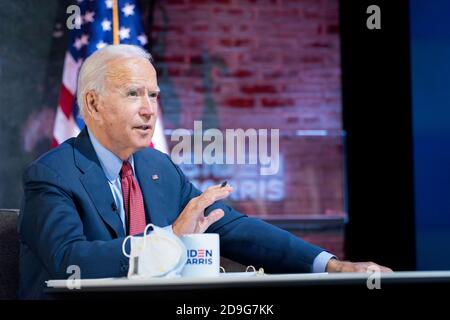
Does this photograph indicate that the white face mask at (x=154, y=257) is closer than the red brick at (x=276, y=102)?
Yes

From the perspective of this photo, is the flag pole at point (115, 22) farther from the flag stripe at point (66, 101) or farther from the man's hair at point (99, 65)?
the man's hair at point (99, 65)

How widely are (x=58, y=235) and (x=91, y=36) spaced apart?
6.71 feet

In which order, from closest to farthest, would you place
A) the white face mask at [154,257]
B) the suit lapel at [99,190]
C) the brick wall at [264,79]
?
1. the white face mask at [154,257]
2. the suit lapel at [99,190]
3. the brick wall at [264,79]

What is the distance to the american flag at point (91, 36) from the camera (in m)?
3.44

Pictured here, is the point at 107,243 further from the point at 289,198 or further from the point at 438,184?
the point at 289,198

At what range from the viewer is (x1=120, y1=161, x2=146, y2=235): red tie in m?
1.79

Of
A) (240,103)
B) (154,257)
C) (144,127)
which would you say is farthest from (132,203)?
(240,103)

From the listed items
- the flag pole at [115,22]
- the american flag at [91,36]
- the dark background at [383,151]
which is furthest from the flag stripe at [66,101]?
the dark background at [383,151]

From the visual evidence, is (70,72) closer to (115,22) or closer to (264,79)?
(115,22)

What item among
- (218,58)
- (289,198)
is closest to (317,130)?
(289,198)

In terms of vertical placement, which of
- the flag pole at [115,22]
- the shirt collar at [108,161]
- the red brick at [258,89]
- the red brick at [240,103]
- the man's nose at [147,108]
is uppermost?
the flag pole at [115,22]

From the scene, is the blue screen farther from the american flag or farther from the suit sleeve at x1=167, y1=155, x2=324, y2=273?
the suit sleeve at x1=167, y1=155, x2=324, y2=273

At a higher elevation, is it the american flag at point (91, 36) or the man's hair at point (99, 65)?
the american flag at point (91, 36)

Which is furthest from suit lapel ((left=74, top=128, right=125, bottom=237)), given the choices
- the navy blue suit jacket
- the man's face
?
the man's face
